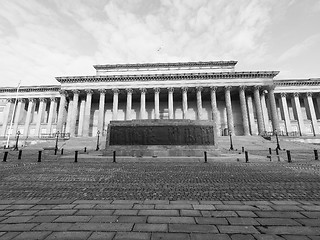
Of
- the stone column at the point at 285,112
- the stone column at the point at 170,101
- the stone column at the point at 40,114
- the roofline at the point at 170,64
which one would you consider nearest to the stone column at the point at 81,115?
the roofline at the point at 170,64

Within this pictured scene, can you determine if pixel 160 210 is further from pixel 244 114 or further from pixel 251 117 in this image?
pixel 251 117

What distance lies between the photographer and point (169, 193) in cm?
507

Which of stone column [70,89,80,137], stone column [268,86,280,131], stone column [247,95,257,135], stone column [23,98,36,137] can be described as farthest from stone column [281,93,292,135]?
stone column [23,98,36,137]

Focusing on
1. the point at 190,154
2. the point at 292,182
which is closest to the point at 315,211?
the point at 292,182

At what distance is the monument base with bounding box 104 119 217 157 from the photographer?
1658 centimetres

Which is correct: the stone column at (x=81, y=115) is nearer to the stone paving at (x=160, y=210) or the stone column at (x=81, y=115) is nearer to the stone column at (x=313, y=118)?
the stone paving at (x=160, y=210)

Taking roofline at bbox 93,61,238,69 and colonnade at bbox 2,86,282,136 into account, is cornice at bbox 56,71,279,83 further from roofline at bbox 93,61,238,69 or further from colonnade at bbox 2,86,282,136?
roofline at bbox 93,61,238,69

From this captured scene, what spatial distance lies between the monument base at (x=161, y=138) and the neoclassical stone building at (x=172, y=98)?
19.6 m

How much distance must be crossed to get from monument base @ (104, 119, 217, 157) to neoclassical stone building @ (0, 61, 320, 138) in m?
19.6

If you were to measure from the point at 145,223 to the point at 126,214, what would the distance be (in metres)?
0.61

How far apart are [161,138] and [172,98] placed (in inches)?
986

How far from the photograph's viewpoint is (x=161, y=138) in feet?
55.9

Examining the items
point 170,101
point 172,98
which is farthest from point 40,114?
point 172,98

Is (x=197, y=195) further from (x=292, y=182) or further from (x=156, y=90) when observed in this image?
(x=156, y=90)
